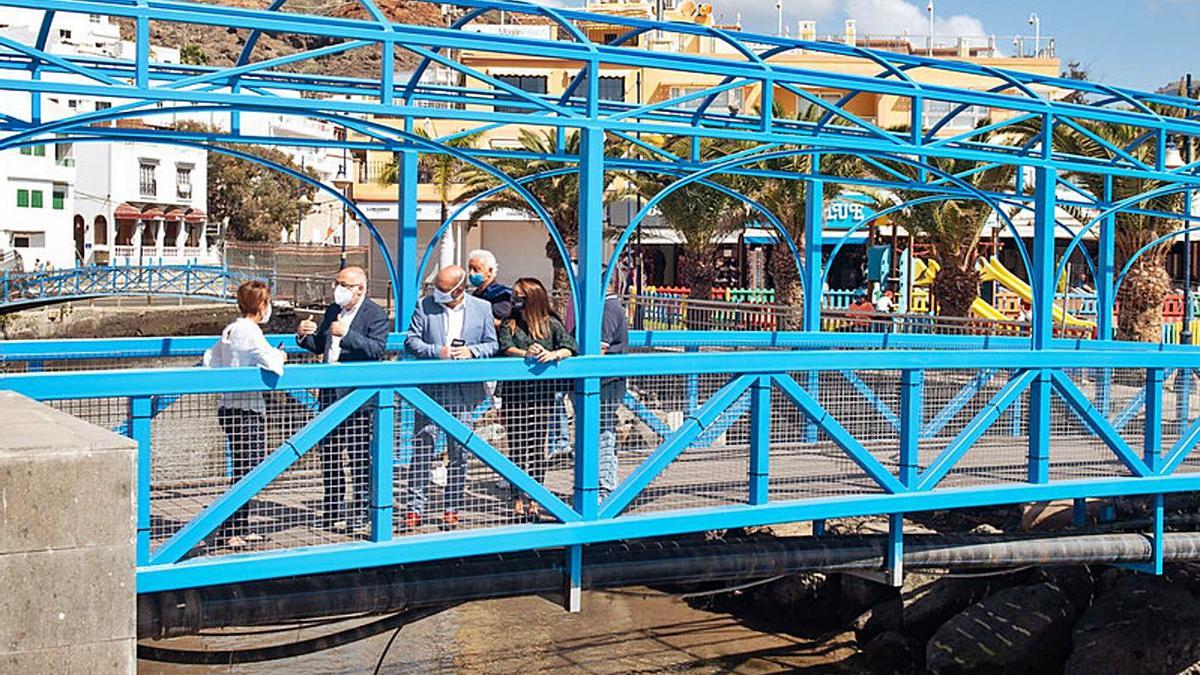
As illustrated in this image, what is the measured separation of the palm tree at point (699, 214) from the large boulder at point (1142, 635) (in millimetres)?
18258

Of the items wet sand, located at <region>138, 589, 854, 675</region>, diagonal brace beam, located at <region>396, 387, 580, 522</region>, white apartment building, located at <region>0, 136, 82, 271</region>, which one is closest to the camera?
diagonal brace beam, located at <region>396, 387, 580, 522</region>

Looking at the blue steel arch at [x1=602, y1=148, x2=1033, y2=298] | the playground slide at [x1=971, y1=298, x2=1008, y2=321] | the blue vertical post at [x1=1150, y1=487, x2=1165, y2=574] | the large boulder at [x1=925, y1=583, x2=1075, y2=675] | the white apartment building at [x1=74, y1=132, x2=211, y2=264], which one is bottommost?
the large boulder at [x1=925, y1=583, x2=1075, y2=675]

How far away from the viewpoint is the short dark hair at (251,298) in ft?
26.5

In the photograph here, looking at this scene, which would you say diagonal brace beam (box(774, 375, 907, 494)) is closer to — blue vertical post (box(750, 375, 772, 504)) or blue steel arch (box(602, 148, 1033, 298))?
blue vertical post (box(750, 375, 772, 504))

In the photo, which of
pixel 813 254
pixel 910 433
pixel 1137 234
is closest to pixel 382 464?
pixel 910 433

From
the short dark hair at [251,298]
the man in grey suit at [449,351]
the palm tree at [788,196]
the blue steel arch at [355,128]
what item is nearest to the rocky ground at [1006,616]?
the blue steel arch at [355,128]

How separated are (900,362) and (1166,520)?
384cm

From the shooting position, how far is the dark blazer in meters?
8.55

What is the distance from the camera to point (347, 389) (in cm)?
743

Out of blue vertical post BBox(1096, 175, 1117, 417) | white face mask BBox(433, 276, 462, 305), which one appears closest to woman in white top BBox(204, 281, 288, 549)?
white face mask BBox(433, 276, 462, 305)

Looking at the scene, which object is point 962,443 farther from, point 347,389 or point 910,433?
point 347,389

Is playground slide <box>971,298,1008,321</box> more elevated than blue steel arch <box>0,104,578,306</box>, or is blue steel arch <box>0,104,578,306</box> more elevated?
blue steel arch <box>0,104,578,306</box>

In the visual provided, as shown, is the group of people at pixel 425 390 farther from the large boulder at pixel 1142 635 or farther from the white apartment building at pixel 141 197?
the white apartment building at pixel 141 197

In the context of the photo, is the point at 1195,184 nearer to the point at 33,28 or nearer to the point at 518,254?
the point at 518,254
